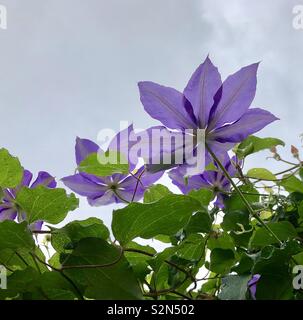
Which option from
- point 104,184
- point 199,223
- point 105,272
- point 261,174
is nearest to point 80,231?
point 105,272

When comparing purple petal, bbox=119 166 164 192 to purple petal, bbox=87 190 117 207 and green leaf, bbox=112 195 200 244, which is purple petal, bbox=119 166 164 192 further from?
green leaf, bbox=112 195 200 244

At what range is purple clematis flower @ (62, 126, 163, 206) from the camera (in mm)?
812

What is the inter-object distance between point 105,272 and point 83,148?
271 millimetres

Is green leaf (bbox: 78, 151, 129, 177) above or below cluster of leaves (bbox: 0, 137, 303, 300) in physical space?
above

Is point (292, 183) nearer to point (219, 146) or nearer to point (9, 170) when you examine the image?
point (219, 146)

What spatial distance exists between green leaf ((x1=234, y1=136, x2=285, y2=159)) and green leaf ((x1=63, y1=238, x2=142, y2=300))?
34 centimetres

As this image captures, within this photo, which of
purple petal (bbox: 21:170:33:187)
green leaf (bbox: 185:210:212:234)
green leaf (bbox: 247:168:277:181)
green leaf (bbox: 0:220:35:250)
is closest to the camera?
green leaf (bbox: 0:220:35:250)

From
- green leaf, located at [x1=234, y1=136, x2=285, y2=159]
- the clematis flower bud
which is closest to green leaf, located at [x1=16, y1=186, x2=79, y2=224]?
green leaf, located at [x1=234, y1=136, x2=285, y2=159]

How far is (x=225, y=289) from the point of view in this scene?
0.62 metres

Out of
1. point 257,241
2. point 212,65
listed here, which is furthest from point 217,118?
point 257,241

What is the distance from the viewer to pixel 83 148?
0.81 meters

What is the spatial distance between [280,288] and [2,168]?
1.18 feet

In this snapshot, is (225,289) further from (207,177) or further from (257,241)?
(207,177)
